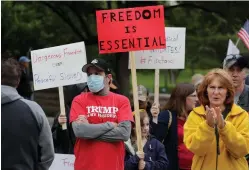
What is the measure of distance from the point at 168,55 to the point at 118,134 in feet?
7.91

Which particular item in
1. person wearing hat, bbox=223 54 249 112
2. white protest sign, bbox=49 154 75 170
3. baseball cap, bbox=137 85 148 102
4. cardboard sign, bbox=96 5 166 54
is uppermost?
cardboard sign, bbox=96 5 166 54

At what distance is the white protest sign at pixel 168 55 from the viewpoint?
7.77 metres

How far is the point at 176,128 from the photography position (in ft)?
21.4

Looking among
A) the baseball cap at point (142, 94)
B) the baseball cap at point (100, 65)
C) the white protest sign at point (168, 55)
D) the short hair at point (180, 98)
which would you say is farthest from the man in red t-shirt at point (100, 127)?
the white protest sign at point (168, 55)

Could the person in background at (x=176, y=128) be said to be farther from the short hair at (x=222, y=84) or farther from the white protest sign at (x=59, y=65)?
the short hair at (x=222, y=84)

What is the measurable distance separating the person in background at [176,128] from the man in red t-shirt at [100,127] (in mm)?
723

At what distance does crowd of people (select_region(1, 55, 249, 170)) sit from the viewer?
4578 millimetres

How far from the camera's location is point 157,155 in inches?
247

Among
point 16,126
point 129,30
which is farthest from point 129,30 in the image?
point 16,126

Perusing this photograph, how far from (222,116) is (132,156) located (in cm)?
176

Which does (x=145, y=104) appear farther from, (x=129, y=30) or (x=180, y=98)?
(x=129, y=30)

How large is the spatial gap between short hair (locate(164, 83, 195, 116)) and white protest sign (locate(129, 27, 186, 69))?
1.16m

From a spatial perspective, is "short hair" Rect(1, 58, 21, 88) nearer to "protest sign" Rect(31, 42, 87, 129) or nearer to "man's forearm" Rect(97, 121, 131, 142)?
"man's forearm" Rect(97, 121, 131, 142)

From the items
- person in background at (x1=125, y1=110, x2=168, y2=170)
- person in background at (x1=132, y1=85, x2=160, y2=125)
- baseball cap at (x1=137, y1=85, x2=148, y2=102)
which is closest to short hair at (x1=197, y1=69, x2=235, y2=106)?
person in background at (x1=125, y1=110, x2=168, y2=170)
